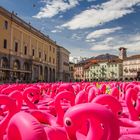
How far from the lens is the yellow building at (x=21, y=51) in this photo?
1549 inches

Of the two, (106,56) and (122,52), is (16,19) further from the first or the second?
(106,56)

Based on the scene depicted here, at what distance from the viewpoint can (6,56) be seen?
131ft

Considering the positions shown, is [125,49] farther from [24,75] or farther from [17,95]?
[17,95]

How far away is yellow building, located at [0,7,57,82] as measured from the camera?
3934cm

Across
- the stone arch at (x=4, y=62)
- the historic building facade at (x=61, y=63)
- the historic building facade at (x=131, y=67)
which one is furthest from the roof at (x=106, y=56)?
the stone arch at (x=4, y=62)

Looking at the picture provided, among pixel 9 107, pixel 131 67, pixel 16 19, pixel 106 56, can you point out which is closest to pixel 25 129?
pixel 9 107

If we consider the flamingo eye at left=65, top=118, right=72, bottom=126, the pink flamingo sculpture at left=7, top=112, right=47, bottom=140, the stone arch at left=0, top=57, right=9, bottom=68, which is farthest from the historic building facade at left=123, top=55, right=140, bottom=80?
the pink flamingo sculpture at left=7, top=112, right=47, bottom=140

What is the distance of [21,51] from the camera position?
1822 inches

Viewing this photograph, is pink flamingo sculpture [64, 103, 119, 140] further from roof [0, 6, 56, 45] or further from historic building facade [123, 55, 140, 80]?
historic building facade [123, 55, 140, 80]

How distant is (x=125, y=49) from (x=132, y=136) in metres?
122

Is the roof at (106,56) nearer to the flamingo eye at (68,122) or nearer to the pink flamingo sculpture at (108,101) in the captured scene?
the pink flamingo sculpture at (108,101)

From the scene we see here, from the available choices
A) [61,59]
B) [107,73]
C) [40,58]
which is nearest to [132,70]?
[107,73]

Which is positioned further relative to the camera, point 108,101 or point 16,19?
point 16,19

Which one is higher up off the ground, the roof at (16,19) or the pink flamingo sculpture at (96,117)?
the roof at (16,19)
